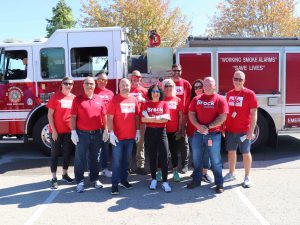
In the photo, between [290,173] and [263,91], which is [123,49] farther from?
[290,173]

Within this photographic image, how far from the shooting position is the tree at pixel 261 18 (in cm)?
2272

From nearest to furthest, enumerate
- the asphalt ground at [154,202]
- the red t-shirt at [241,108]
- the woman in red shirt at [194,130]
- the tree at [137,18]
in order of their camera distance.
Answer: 1. the asphalt ground at [154,202]
2. the red t-shirt at [241,108]
3. the woman in red shirt at [194,130]
4. the tree at [137,18]

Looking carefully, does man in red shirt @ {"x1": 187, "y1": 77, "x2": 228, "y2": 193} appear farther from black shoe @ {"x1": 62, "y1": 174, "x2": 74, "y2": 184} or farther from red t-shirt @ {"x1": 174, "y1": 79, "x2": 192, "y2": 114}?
black shoe @ {"x1": 62, "y1": 174, "x2": 74, "y2": 184}

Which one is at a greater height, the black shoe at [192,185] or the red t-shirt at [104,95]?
the red t-shirt at [104,95]

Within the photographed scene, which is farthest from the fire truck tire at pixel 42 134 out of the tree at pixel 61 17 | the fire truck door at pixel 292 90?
the tree at pixel 61 17

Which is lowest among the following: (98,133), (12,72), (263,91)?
(98,133)

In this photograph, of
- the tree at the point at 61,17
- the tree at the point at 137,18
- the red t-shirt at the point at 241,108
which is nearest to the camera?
the red t-shirt at the point at 241,108

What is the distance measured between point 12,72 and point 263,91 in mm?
5326

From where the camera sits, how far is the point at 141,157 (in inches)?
260

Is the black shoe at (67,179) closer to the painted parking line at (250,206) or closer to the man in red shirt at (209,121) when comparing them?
the man in red shirt at (209,121)

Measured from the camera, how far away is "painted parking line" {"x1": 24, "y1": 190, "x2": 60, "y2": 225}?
4.54 meters

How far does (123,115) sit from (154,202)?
1.31 meters

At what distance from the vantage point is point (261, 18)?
23.1m

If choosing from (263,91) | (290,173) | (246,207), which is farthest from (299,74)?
(246,207)
